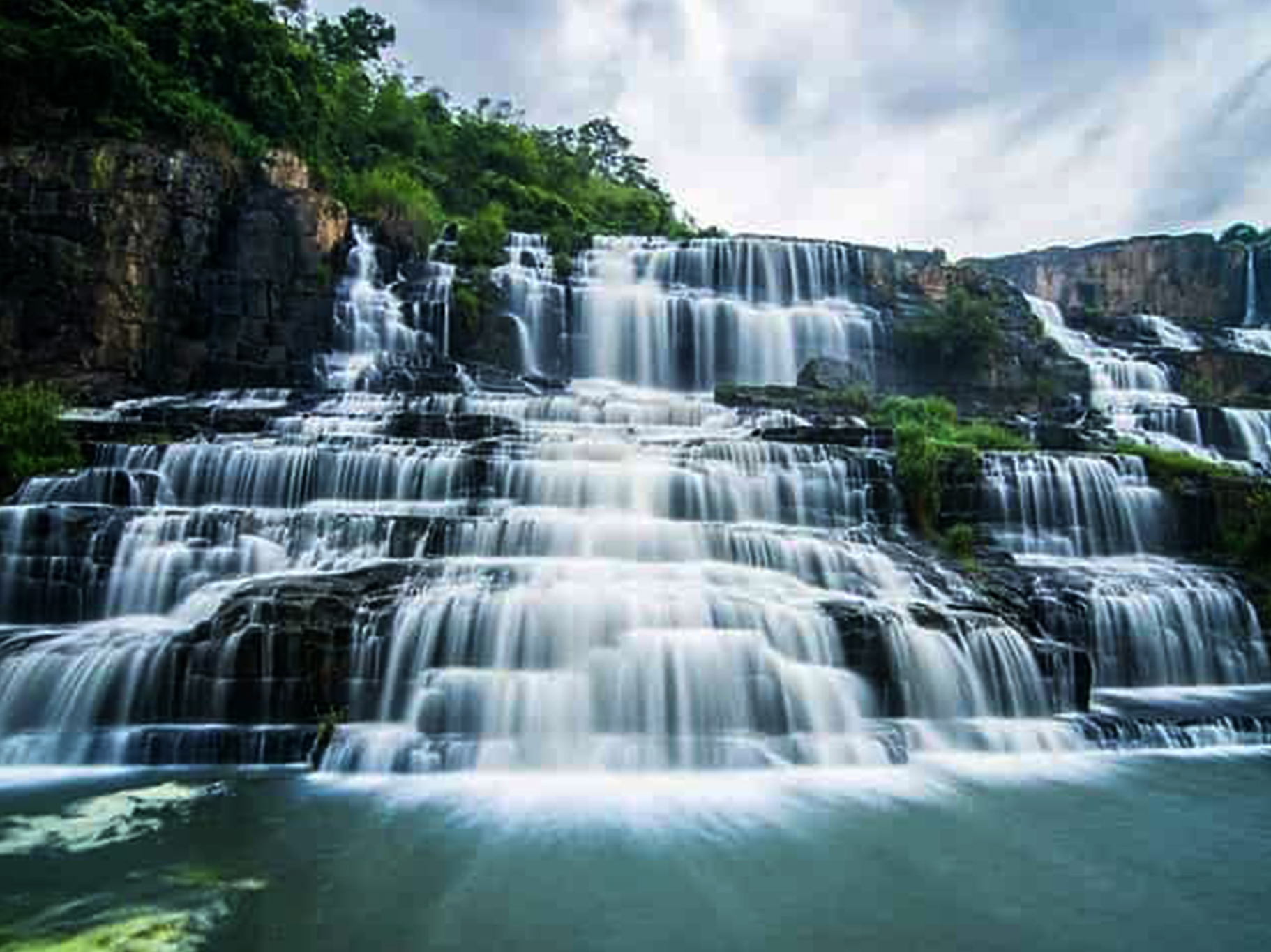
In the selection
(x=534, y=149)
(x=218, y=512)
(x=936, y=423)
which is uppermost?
(x=534, y=149)

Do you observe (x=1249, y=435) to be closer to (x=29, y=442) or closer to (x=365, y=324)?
(x=365, y=324)

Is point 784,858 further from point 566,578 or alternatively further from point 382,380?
point 382,380

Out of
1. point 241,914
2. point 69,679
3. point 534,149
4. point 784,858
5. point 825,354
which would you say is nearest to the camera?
point 241,914

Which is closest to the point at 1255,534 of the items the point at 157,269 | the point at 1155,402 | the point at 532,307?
the point at 1155,402

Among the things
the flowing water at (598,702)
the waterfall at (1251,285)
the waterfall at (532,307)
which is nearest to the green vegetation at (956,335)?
the waterfall at (532,307)

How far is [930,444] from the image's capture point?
13750 millimetres

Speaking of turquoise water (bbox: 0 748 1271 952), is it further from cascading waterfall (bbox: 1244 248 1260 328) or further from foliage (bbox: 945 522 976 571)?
cascading waterfall (bbox: 1244 248 1260 328)

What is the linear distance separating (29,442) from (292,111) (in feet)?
49.4

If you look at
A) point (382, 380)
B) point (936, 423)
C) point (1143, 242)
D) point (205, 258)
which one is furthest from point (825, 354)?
point (1143, 242)

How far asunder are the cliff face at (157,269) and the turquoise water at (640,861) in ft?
43.6

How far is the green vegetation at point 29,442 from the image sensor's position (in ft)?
37.4

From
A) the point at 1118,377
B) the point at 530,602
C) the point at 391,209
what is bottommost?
the point at 530,602

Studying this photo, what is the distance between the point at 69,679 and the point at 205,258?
47.5 feet

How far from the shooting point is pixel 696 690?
7.62 metres
